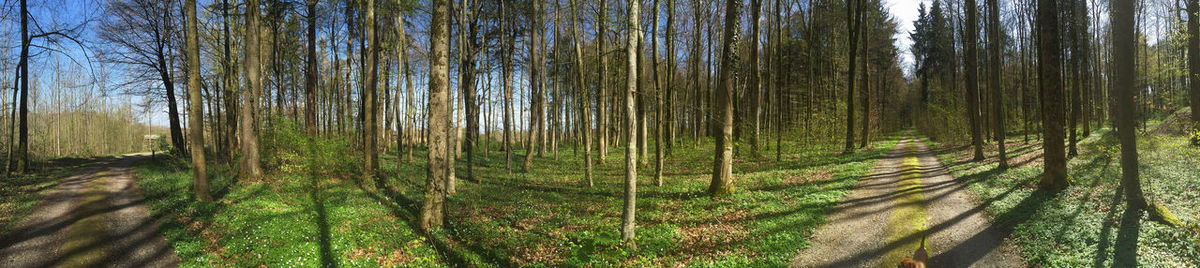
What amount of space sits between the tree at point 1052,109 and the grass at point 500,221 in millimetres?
4203

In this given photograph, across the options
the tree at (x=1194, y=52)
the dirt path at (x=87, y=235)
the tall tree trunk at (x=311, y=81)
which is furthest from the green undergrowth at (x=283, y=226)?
the tree at (x=1194, y=52)

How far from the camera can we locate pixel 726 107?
34.2 ft

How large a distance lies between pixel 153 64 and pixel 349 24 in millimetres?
8646

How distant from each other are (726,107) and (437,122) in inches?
277

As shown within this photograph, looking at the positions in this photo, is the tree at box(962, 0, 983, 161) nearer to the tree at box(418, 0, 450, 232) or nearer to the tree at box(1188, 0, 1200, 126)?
the tree at box(1188, 0, 1200, 126)

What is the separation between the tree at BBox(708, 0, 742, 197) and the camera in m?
10.4

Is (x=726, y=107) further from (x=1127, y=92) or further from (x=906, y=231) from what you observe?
(x=1127, y=92)

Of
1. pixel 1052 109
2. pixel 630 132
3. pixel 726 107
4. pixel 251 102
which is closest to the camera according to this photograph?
pixel 630 132

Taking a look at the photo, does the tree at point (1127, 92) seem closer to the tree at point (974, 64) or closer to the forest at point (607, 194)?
the forest at point (607, 194)

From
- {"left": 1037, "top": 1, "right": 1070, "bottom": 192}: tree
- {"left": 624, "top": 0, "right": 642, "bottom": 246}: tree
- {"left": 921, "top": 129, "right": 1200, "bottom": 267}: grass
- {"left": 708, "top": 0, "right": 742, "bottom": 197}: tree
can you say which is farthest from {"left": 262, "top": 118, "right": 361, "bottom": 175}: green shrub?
{"left": 1037, "top": 1, "right": 1070, "bottom": 192}: tree

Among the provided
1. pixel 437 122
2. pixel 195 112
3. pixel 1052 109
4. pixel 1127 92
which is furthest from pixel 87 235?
pixel 1052 109

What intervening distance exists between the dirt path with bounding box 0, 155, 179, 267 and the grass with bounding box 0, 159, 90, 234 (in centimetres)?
19

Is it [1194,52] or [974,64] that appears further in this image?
[974,64]

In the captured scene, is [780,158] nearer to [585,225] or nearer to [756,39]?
[756,39]
